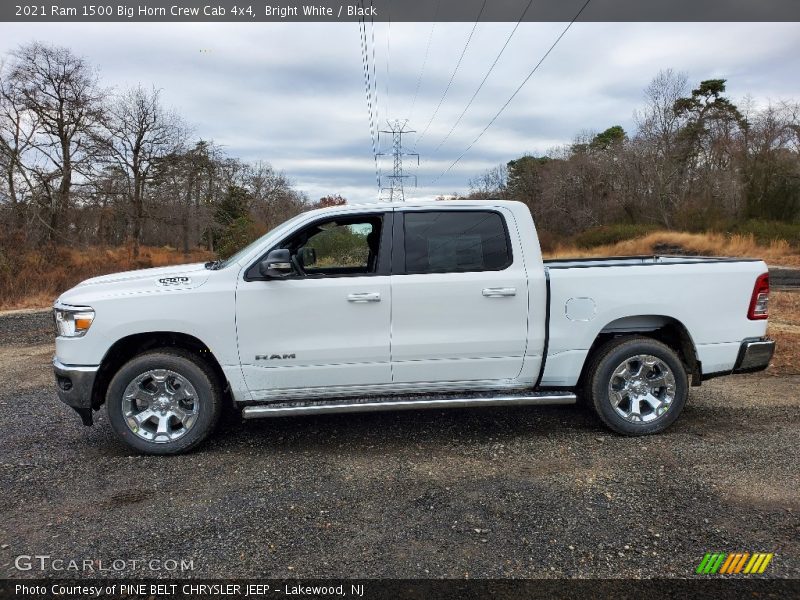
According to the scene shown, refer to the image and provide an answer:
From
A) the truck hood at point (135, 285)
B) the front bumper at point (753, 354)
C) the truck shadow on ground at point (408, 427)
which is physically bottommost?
the truck shadow on ground at point (408, 427)

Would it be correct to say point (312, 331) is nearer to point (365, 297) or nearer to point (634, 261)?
point (365, 297)

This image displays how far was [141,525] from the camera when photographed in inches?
128

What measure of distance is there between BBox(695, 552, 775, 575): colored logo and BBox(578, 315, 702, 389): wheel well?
1.92 metres

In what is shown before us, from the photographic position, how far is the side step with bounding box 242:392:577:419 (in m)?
4.16

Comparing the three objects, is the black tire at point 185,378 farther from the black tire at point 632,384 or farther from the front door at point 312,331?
the black tire at point 632,384

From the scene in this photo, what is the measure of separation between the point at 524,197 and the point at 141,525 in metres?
60.7

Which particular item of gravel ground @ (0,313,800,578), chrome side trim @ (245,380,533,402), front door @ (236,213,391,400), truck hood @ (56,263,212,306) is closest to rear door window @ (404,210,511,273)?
front door @ (236,213,391,400)

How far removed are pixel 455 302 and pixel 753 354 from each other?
102 inches

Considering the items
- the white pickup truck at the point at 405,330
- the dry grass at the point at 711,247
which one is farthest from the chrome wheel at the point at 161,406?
the dry grass at the point at 711,247

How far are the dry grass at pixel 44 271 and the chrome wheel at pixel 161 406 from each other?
13603 mm

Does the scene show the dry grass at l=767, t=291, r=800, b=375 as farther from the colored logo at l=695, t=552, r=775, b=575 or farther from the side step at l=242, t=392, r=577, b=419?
the colored logo at l=695, t=552, r=775, b=575

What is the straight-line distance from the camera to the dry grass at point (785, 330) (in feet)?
21.8

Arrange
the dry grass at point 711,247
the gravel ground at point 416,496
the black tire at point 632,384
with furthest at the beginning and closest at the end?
the dry grass at point 711,247 → the black tire at point 632,384 → the gravel ground at point 416,496

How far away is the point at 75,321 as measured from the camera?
413 cm
